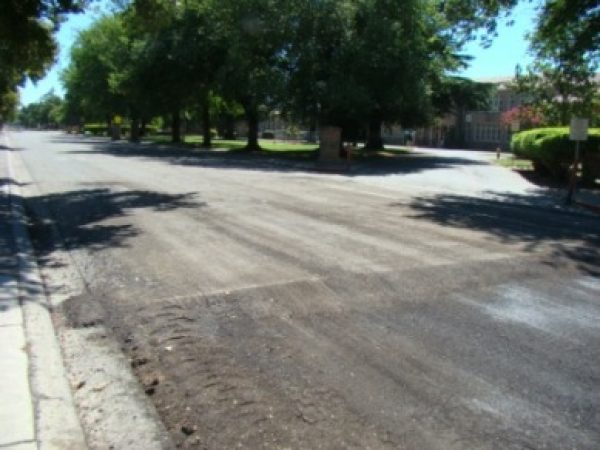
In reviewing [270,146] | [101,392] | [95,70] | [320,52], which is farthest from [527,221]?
[95,70]

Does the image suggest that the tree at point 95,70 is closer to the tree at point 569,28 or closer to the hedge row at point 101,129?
the hedge row at point 101,129

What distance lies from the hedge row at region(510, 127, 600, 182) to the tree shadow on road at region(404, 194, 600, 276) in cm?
358

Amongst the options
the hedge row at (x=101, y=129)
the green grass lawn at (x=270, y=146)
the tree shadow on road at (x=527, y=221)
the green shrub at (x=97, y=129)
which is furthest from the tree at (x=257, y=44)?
the green shrub at (x=97, y=129)

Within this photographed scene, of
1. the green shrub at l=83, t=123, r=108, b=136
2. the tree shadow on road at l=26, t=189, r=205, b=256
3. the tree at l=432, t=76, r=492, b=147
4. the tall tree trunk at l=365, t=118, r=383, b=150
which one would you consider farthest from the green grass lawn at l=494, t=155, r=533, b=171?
the green shrub at l=83, t=123, r=108, b=136

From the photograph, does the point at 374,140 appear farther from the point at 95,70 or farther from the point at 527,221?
the point at 527,221

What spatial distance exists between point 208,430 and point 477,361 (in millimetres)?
2080

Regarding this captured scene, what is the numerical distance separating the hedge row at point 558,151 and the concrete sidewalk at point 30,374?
18207 mm

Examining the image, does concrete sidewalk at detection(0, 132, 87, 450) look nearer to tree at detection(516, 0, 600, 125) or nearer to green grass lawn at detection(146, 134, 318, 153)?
tree at detection(516, 0, 600, 125)

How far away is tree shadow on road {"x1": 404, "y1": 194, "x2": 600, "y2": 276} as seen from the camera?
924 centimetres

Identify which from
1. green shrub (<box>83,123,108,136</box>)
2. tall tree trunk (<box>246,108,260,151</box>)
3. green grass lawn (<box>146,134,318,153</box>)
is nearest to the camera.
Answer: tall tree trunk (<box>246,108,260,151</box>)

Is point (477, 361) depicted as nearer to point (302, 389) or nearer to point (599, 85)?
point (302, 389)

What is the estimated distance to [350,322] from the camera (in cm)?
552

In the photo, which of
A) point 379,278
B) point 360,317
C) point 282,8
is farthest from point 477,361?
point 282,8

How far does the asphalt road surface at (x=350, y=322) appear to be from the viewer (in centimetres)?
373
